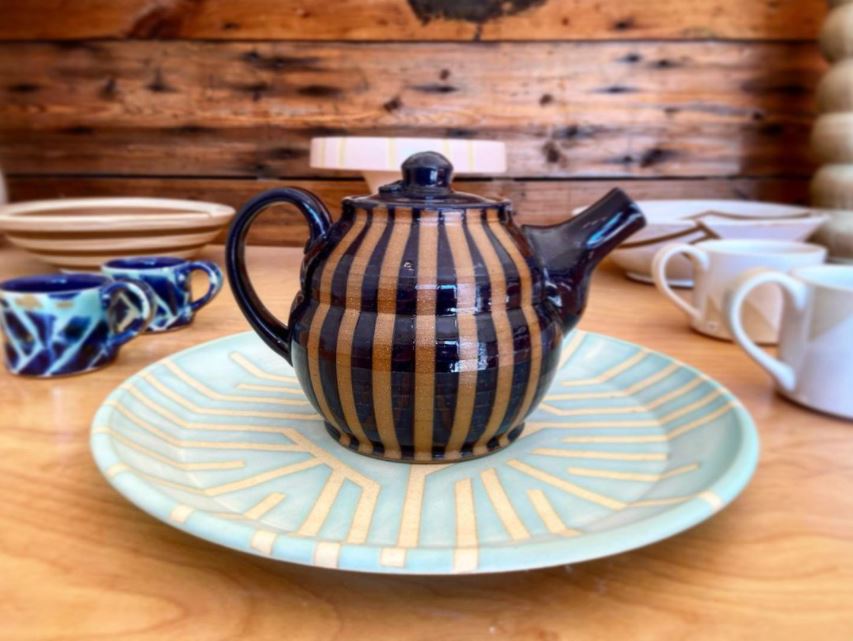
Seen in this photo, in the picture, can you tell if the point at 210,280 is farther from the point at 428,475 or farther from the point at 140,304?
the point at 428,475

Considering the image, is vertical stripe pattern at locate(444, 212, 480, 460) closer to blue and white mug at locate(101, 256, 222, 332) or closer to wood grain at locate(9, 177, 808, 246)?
blue and white mug at locate(101, 256, 222, 332)

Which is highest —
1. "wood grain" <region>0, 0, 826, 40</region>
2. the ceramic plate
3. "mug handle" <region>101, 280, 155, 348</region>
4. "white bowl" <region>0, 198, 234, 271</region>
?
"wood grain" <region>0, 0, 826, 40</region>

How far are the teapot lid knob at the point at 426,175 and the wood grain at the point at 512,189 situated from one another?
847mm

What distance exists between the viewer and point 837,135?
3.26 ft

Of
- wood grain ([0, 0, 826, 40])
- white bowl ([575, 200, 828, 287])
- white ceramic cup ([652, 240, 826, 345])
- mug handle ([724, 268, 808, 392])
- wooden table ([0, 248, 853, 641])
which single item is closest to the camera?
wooden table ([0, 248, 853, 641])

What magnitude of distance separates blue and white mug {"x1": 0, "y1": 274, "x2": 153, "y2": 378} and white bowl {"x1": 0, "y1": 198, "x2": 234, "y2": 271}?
262 mm

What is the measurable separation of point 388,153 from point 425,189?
0.51 m

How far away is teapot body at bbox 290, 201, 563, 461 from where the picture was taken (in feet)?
1.12

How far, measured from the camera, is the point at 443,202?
14.5 inches

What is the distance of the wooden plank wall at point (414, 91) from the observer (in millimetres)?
1156

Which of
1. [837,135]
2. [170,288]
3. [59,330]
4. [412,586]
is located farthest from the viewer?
[837,135]

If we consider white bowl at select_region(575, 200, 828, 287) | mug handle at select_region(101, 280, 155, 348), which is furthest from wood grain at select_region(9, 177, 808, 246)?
mug handle at select_region(101, 280, 155, 348)

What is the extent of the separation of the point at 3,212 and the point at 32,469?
2.14ft

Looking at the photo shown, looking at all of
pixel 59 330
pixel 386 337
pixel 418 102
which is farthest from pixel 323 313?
pixel 418 102
